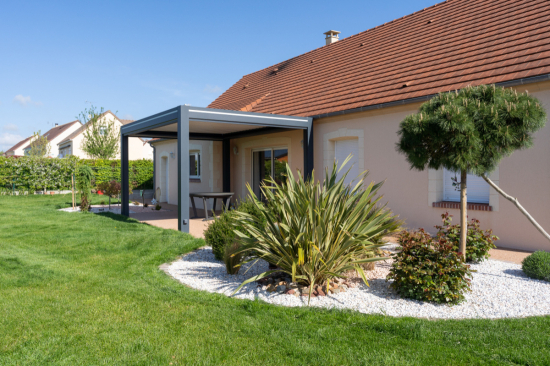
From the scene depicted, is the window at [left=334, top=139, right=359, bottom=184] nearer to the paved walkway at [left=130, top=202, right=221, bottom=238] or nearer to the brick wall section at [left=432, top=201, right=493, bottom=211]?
the brick wall section at [left=432, top=201, right=493, bottom=211]

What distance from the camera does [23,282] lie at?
4914 millimetres

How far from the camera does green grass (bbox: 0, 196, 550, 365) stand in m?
2.86

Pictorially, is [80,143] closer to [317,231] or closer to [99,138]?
[99,138]

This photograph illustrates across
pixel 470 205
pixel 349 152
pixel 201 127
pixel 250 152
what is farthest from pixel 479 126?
pixel 250 152

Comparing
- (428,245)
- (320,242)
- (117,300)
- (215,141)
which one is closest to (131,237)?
(117,300)

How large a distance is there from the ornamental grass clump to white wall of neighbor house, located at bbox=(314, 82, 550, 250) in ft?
4.98

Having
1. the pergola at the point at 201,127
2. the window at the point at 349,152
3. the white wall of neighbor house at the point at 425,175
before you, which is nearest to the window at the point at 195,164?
the pergola at the point at 201,127

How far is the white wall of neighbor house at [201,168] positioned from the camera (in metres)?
14.1

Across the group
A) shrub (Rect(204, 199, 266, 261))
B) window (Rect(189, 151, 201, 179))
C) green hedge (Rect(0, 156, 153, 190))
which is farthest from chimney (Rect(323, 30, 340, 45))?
green hedge (Rect(0, 156, 153, 190))

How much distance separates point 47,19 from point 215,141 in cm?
614

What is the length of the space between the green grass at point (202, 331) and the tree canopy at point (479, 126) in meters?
1.87

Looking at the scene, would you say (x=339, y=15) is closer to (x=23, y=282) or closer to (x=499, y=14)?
(x=499, y=14)

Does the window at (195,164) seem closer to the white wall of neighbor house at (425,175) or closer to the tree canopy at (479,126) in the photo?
the white wall of neighbor house at (425,175)

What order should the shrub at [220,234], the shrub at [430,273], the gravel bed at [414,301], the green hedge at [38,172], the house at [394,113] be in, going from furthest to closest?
1. the green hedge at [38,172]
2. the house at [394,113]
3. the shrub at [220,234]
4. the shrub at [430,273]
5. the gravel bed at [414,301]
